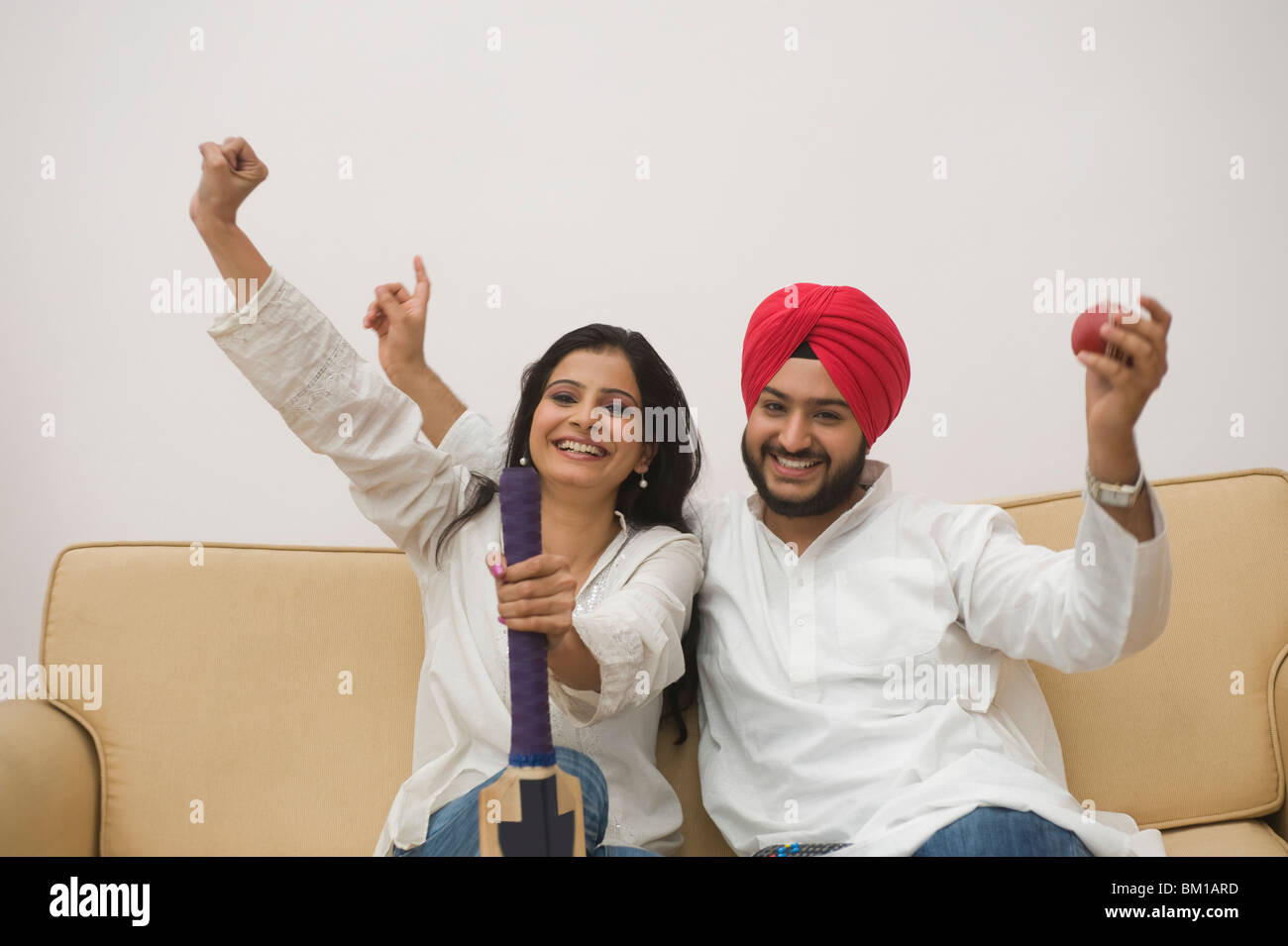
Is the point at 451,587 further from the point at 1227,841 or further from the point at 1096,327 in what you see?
the point at 1227,841

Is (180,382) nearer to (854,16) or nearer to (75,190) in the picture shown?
(75,190)

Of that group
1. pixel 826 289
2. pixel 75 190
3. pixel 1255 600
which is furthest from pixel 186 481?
pixel 1255 600

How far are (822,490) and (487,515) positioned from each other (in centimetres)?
53

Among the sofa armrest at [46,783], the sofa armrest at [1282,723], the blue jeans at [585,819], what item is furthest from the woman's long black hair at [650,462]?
the sofa armrest at [1282,723]

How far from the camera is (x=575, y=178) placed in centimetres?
243

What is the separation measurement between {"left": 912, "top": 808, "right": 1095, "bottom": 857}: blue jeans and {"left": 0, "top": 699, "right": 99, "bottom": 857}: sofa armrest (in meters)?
1.30

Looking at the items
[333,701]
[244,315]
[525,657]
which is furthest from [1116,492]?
[333,701]

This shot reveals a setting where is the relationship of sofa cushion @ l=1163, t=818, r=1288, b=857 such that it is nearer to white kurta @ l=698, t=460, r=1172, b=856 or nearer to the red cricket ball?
white kurta @ l=698, t=460, r=1172, b=856

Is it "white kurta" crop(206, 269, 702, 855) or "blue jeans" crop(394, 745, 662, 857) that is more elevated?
"white kurta" crop(206, 269, 702, 855)

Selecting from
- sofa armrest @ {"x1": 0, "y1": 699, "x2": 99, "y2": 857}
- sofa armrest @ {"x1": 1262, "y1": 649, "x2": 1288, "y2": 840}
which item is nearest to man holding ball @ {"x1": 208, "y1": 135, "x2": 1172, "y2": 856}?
sofa armrest @ {"x1": 1262, "y1": 649, "x2": 1288, "y2": 840}

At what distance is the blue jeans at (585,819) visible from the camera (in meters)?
1.49

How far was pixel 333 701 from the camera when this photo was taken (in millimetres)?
1897

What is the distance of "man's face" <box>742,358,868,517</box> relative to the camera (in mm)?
1719

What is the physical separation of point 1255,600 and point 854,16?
145cm
